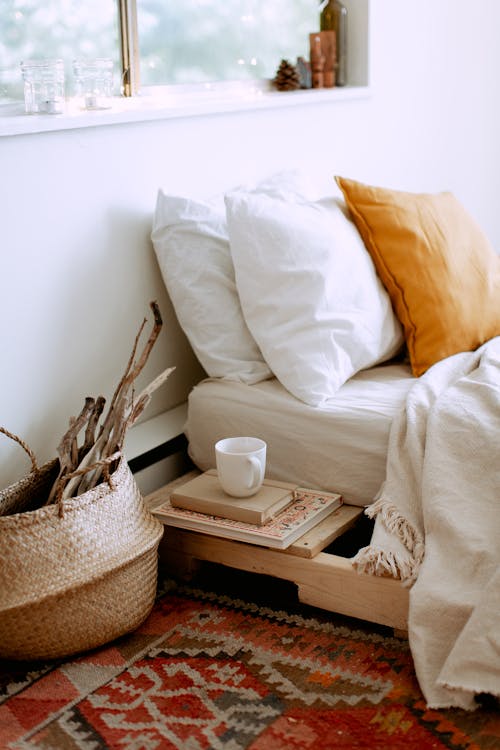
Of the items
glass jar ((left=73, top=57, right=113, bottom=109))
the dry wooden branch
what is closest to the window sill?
glass jar ((left=73, top=57, right=113, bottom=109))

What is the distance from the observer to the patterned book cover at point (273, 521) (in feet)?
6.19

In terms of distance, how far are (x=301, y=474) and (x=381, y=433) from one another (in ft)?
0.72

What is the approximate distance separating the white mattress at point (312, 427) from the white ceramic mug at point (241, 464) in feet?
0.44

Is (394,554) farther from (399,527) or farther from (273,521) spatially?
(273,521)

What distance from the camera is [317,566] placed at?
1882 mm

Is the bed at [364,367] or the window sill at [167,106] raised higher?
the window sill at [167,106]

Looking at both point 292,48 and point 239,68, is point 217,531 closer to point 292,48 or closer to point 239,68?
point 239,68

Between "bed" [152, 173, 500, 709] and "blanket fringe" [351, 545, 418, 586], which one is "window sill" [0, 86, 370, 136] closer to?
"bed" [152, 173, 500, 709]

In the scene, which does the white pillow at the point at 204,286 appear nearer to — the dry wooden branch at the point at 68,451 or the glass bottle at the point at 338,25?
the dry wooden branch at the point at 68,451

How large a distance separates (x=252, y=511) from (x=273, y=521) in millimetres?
50

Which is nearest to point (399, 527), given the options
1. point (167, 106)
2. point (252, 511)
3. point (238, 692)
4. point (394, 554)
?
point (394, 554)

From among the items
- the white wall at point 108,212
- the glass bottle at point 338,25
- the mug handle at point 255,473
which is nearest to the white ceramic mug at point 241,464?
the mug handle at point 255,473

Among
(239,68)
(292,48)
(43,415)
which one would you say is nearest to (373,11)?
(292,48)

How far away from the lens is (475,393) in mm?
1969
